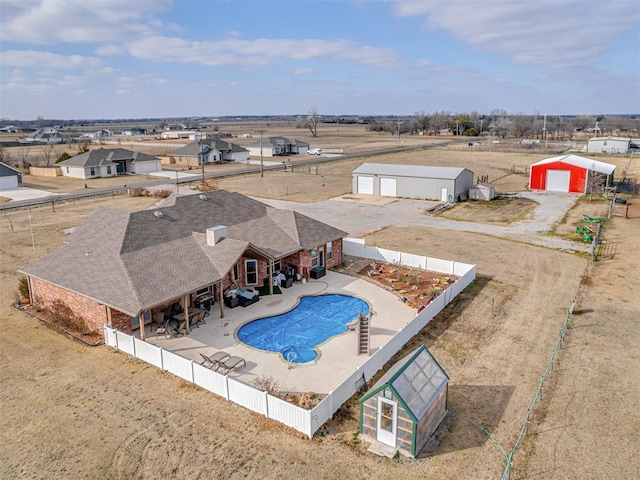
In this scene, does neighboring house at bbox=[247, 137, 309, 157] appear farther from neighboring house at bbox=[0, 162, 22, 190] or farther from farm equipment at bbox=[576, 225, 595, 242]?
farm equipment at bbox=[576, 225, 595, 242]

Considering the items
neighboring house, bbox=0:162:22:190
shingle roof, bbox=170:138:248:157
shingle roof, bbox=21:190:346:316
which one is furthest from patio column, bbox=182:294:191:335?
shingle roof, bbox=170:138:248:157

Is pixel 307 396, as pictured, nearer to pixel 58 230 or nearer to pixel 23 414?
pixel 23 414

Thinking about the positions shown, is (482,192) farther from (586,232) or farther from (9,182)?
(9,182)

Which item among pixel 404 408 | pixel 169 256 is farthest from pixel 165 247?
pixel 404 408

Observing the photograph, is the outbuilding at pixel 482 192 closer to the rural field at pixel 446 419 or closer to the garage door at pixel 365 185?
the garage door at pixel 365 185

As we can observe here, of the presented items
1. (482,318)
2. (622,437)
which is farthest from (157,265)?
(622,437)

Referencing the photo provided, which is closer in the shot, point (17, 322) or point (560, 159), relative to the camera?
point (17, 322)
